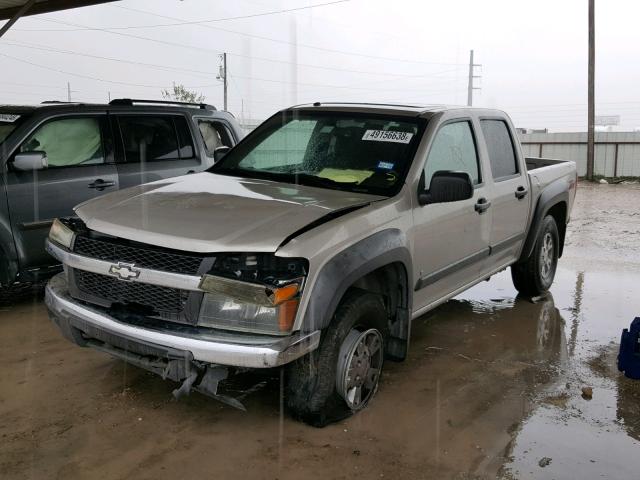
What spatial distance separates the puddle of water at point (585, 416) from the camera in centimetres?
325

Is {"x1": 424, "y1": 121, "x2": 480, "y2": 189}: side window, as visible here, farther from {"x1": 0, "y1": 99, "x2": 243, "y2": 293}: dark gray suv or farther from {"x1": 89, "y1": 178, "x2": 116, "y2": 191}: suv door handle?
{"x1": 89, "y1": 178, "x2": 116, "y2": 191}: suv door handle

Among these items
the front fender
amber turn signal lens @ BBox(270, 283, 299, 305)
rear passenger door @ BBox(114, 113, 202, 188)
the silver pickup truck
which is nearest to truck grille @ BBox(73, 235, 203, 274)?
the silver pickup truck

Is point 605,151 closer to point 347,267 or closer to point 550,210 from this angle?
point 550,210

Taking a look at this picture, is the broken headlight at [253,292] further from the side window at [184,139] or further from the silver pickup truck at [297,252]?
the side window at [184,139]

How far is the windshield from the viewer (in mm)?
5555

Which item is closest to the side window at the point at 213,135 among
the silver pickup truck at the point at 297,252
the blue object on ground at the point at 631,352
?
the silver pickup truck at the point at 297,252

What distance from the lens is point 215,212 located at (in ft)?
11.5

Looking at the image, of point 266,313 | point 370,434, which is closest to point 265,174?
point 266,313

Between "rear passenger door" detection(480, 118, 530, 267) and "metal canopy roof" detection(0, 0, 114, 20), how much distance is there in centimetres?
789

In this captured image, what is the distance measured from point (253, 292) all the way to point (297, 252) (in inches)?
11.4

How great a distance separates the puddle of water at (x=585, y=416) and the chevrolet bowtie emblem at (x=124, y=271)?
83.6 inches

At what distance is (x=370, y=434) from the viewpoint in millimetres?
3508

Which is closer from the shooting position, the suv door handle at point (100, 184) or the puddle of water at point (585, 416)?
the puddle of water at point (585, 416)

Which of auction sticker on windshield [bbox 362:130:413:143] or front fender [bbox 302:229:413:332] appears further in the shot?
auction sticker on windshield [bbox 362:130:413:143]
